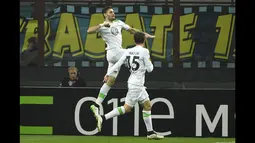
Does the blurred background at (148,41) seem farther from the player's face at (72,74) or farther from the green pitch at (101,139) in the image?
the green pitch at (101,139)

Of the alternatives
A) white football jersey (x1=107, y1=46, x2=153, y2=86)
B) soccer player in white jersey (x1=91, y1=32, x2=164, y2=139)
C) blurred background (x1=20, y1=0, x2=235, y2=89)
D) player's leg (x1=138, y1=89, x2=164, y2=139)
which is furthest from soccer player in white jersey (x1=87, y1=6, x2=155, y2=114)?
blurred background (x1=20, y1=0, x2=235, y2=89)

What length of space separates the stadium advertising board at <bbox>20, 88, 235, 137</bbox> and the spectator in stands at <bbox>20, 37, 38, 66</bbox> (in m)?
1.18

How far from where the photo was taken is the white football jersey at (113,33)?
55.6 feet

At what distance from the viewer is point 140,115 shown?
1795 cm

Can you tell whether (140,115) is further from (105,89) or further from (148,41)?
(148,41)

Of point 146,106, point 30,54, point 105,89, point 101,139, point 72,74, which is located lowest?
point 101,139

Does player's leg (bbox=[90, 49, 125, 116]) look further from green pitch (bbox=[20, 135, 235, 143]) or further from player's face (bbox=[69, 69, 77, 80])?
player's face (bbox=[69, 69, 77, 80])

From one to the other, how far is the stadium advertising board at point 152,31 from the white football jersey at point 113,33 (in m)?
1.98

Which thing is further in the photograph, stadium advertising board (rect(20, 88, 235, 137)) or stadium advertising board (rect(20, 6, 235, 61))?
stadium advertising board (rect(20, 6, 235, 61))

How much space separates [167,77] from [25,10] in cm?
360

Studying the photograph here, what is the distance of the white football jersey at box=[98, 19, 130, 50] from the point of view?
55.6 ft

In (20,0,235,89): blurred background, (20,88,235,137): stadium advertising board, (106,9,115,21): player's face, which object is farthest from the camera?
→ (20,0,235,89): blurred background

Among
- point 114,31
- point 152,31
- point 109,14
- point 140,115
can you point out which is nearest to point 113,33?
point 114,31

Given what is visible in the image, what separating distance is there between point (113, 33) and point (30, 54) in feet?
9.33
